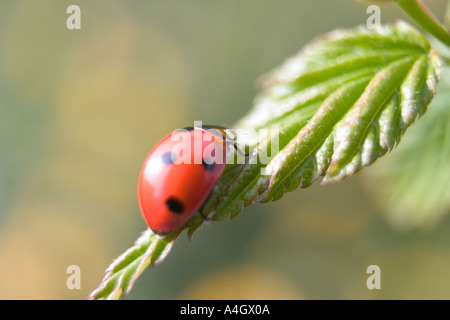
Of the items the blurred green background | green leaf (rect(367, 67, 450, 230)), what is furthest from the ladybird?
the blurred green background

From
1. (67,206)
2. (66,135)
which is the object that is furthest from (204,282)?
(66,135)

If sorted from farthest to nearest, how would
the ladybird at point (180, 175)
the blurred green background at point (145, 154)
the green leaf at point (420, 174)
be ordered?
1. the blurred green background at point (145, 154)
2. the green leaf at point (420, 174)
3. the ladybird at point (180, 175)

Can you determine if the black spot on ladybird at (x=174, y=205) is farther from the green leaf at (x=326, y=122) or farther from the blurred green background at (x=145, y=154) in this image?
the blurred green background at (x=145, y=154)

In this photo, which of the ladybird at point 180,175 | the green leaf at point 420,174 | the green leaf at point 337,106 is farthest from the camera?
the green leaf at point 420,174

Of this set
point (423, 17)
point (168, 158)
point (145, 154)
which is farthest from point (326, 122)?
point (145, 154)

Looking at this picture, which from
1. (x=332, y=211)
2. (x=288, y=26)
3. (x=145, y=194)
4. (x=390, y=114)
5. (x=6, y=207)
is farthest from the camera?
(x=288, y=26)

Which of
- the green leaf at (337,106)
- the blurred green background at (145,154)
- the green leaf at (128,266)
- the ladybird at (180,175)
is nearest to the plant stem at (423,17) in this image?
the green leaf at (337,106)

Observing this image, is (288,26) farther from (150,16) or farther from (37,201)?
(37,201)
